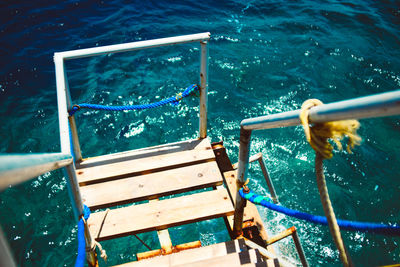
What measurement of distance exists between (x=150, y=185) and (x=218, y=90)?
4379 mm

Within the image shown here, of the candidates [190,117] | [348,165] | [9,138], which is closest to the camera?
[348,165]

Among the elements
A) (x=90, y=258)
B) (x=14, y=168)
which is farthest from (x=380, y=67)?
(x=14, y=168)

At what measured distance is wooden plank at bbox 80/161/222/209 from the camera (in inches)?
128

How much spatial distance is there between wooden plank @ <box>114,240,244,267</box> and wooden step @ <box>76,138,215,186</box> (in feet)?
3.70


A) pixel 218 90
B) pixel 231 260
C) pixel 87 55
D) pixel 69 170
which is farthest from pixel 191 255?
pixel 218 90

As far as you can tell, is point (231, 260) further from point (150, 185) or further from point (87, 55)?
point (87, 55)

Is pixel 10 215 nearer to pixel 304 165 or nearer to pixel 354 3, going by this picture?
pixel 304 165

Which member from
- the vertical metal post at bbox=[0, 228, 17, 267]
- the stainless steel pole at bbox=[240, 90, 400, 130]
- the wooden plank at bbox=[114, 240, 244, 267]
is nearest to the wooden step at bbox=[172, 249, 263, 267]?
the wooden plank at bbox=[114, 240, 244, 267]

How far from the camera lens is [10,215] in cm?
493

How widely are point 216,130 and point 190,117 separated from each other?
0.75 m

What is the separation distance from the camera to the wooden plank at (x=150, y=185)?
10.6 feet

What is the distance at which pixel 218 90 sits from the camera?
727 cm

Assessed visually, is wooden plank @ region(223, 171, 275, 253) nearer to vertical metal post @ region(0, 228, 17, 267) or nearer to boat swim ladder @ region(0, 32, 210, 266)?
boat swim ladder @ region(0, 32, 210, 266)

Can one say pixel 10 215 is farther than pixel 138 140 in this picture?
No
